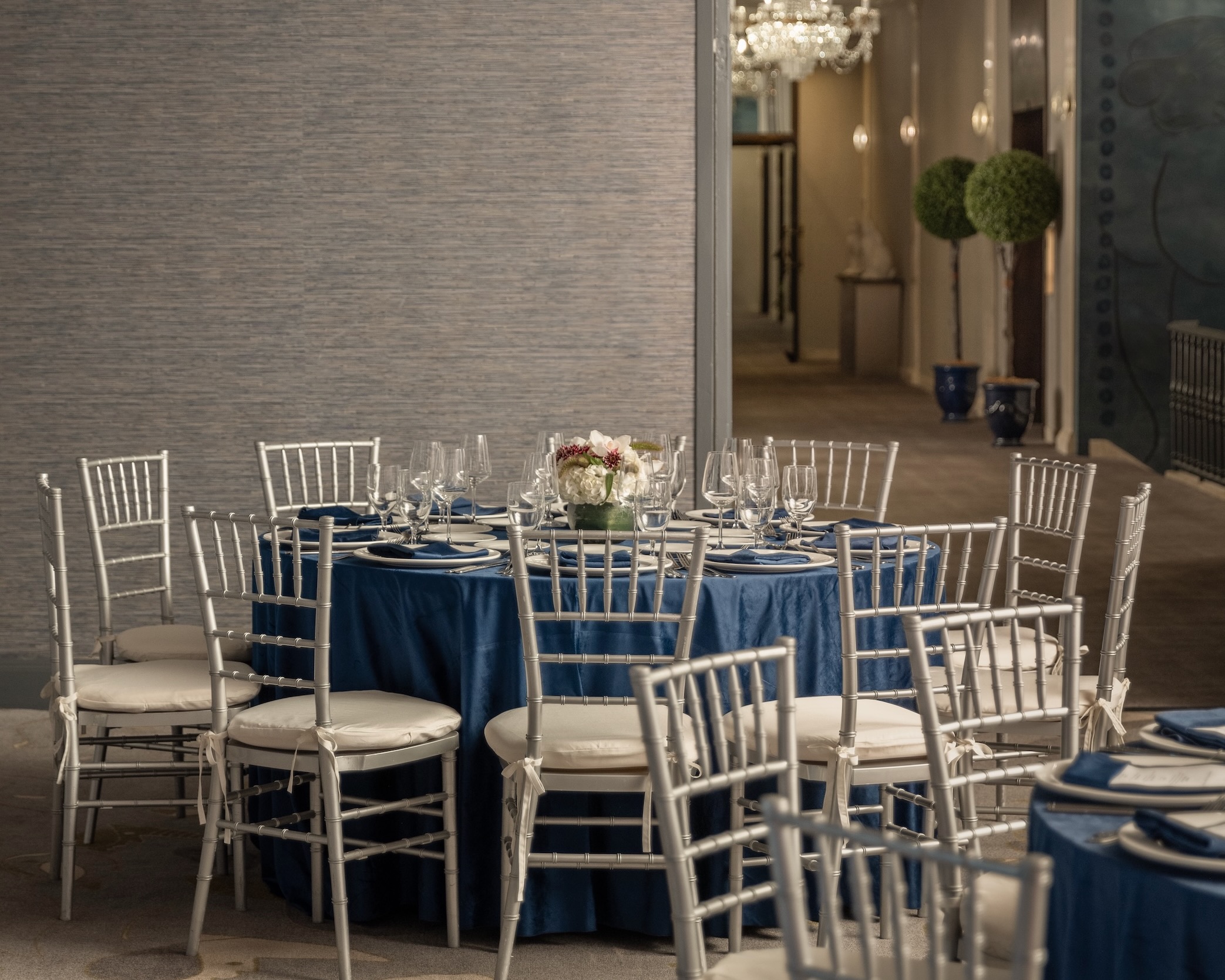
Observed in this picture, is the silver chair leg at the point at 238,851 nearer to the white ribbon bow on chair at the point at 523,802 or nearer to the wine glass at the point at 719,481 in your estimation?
the white ribbon bow on chair at the point at 523,802

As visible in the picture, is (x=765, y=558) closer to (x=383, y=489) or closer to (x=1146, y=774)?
(x=383, y=489)

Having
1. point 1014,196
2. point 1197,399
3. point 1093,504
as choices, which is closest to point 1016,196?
point 1014,196

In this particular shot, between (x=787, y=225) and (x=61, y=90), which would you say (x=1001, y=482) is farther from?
(x=787, y=225)

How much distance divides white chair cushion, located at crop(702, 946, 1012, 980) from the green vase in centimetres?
160

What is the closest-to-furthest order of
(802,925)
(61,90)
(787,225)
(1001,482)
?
(802,925) → (61,90) → (1001,482) → (787,225)

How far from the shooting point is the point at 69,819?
3.68 m

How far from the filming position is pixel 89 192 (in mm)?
5305

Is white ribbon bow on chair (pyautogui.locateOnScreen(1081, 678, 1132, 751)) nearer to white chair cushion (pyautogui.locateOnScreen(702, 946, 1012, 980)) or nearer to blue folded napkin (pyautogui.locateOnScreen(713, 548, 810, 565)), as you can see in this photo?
blue folded napkin (pyautogui.locateOnScreen(713, 548, 810, 565))

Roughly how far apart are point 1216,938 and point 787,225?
20.0m

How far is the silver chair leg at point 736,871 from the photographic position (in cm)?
325

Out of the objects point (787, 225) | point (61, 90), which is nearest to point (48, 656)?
point (61, 90)

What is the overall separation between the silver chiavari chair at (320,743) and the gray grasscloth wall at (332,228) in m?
1.88

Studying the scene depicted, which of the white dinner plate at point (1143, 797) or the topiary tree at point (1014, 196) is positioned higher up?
the topiary tree at point (1014, 196)

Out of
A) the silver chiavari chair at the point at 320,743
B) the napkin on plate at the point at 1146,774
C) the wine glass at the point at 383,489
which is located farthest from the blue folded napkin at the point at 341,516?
the napkin on plate at the point at 1146,774
